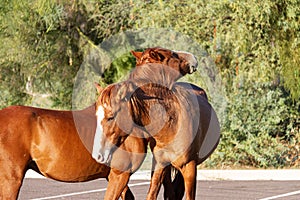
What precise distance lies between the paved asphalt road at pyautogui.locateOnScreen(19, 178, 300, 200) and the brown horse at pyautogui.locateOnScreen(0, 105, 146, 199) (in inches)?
173

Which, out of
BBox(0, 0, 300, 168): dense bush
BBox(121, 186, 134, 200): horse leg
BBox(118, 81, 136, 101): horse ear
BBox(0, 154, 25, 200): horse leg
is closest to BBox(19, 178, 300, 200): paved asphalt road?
BBox(0, 0, 300, 168): dense bush

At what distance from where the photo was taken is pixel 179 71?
7109 mm

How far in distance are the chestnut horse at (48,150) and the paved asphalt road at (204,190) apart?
4.39 m

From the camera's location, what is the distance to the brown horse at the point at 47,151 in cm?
725

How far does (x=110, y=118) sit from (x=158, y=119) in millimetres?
537

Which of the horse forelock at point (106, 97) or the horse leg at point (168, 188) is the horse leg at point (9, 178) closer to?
the horse forelock at point (106, 97)

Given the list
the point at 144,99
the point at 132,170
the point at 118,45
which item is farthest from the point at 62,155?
the point at 118,45

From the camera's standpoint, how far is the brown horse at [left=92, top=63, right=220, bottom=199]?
6309 millimetres

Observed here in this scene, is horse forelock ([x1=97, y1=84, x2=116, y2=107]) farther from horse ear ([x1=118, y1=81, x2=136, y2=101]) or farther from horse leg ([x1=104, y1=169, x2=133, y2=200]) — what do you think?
horse leg ([x1=104, y1=169, x2=133, y2=200])

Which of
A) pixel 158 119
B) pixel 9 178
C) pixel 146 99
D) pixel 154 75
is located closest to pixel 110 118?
pixel 146 99

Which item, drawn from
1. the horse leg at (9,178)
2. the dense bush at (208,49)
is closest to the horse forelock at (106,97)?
the horse leg at (9,178)

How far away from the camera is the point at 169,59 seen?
23.1ft

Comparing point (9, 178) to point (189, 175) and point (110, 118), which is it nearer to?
point (110, 118)

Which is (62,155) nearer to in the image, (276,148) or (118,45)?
(276,148)
